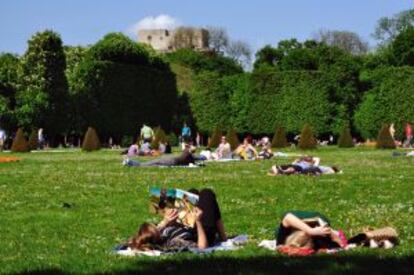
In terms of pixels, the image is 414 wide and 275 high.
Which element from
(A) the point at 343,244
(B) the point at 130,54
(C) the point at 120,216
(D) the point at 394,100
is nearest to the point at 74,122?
(B) the point at 130,54

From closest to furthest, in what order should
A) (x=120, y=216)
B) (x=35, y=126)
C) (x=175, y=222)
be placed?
(x=175, y=222), (x=120, y=216), (x=35, y=126)

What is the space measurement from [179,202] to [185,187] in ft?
22.8

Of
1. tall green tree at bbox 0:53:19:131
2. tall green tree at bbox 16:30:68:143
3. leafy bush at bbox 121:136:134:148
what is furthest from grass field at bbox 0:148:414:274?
leafy bush at bbox 121:136:134:148

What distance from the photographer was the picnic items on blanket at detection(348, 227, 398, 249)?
9.51 metres

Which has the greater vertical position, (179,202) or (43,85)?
(43,85)

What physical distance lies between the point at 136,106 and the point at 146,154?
28.8 meters

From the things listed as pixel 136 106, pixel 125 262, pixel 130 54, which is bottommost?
pixel 125 262

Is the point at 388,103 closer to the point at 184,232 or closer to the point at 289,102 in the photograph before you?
the point at 289,102

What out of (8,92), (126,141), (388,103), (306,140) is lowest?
(306,140)

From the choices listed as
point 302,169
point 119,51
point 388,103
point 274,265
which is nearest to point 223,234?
point 274,265

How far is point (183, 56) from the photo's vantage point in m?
108

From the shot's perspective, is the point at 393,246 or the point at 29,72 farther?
the point at 29,72

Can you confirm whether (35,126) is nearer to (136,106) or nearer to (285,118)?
(136,106)

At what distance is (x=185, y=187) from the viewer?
17234mm
